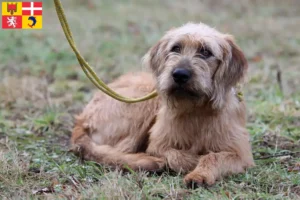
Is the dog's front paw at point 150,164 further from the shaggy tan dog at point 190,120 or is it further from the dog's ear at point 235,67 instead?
the dog's ear at point 235,67

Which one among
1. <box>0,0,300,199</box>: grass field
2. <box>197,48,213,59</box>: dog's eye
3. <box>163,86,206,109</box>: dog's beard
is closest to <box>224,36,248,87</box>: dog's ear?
<box>197,48,213,59</box>: dog's eye

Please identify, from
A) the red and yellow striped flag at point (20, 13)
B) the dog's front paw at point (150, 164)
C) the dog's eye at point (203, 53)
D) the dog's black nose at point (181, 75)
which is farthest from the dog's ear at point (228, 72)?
the red and yellow striped flag at point (20, 13)

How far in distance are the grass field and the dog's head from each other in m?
0.75

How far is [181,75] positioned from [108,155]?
3.98 ft

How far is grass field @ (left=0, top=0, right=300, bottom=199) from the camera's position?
5020 millimetres

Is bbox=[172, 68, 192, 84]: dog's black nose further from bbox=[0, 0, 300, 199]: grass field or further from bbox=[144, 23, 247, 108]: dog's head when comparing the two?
bbox=[0, 0, 300, 199]: grass field

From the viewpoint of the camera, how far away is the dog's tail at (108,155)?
556 centimetres

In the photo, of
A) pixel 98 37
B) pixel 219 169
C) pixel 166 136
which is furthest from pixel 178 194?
pixel 98 37

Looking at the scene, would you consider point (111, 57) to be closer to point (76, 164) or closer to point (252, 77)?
point (252, 77)

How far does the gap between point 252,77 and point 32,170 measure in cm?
495

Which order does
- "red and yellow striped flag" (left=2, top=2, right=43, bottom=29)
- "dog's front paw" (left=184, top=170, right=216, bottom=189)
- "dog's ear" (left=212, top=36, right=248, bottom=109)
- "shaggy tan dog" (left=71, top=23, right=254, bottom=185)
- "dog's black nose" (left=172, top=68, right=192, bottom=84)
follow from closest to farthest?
1. "dog's front paw" (left=184, top=170, right=216, bottom=189)
2. "dog's black nose" (left=172, top=68, right=192, bottom=84)
3. "shaggy tan dog" (left=71, top=23, right=254, bottom=185)
4. "dog's ear" (left=212, top=36, right=248, bottom=109)
5. "red and yellow striped flag" (left=2, top=2, right=43, bottom=29)

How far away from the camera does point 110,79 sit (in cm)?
988

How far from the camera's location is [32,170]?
559 centimetres

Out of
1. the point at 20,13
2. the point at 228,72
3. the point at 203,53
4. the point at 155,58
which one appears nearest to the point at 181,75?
the point at 203,53
